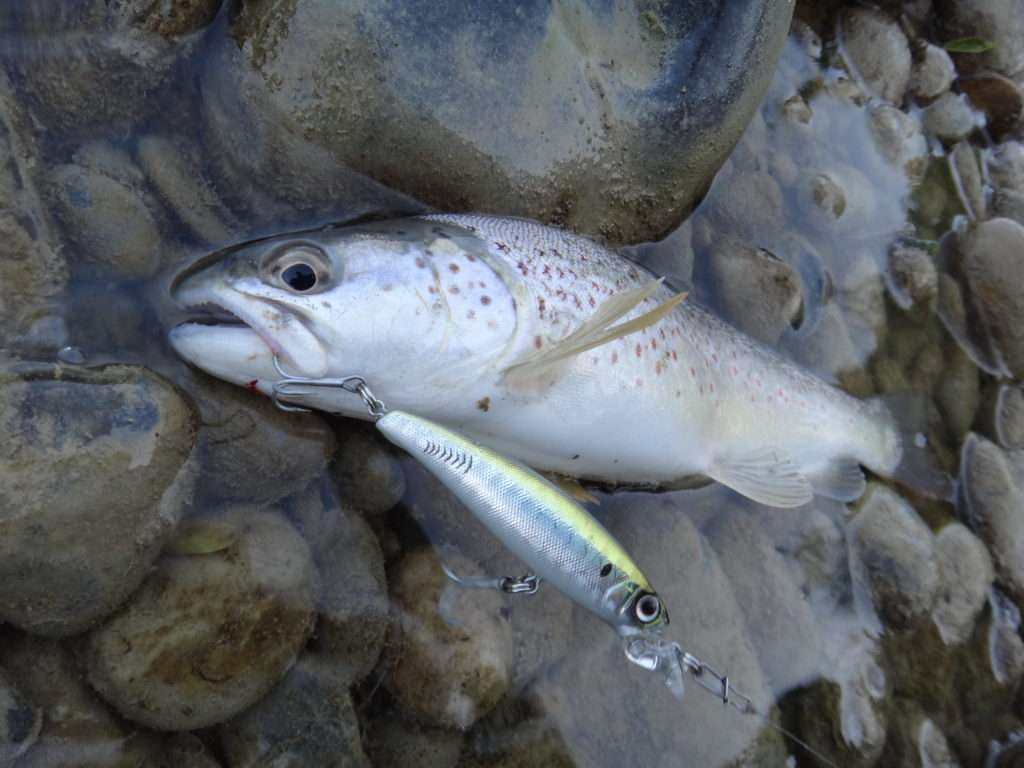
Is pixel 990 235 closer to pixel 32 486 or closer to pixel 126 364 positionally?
pixel 126 364

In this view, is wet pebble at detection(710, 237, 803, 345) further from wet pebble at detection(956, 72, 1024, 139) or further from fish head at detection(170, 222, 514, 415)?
wet pebble at detection(956, 72, 1024, 139)

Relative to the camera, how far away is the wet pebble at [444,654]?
8.75ft

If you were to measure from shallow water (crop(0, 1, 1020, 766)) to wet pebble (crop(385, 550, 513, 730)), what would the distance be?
1cm

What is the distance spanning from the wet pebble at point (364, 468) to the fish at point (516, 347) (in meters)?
0.21

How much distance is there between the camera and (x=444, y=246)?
2.70 metres

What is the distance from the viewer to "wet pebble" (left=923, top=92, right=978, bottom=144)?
16.0 feet

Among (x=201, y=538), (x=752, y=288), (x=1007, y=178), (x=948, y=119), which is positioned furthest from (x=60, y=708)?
(x=1007, y=178)

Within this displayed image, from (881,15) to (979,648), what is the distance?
369 cm

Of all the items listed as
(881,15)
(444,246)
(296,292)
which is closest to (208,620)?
(296,292)

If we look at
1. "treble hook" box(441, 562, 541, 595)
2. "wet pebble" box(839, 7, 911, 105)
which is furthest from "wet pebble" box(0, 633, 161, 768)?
"wet pebble" box(839, 7, 911, 105)

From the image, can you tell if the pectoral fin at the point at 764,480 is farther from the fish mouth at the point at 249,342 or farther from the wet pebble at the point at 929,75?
Answer: the wet pebble at the point at 929,75

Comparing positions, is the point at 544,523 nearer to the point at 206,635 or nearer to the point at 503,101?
the point at 206,635

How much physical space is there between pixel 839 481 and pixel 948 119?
8.71 ft

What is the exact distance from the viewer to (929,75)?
487cm
